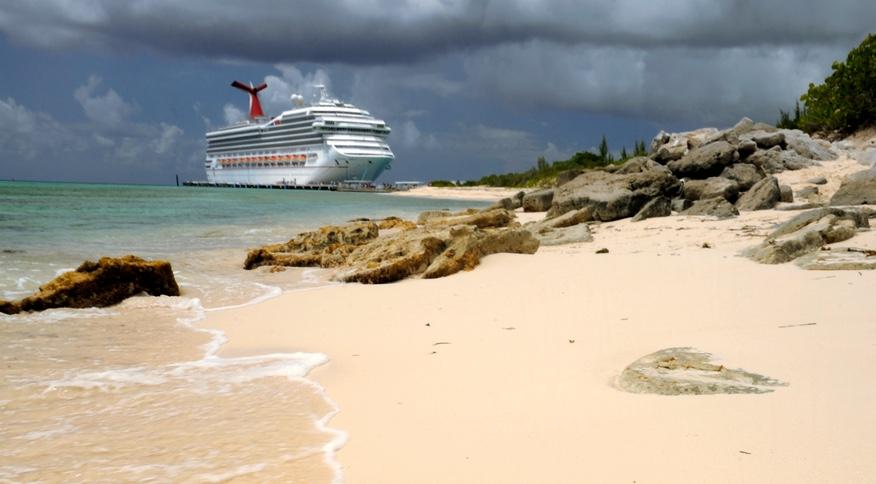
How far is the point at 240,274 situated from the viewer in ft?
30.6

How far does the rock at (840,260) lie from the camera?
18.4 feet

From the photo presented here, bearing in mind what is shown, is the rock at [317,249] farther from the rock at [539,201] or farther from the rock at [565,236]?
the rock at [539,201]

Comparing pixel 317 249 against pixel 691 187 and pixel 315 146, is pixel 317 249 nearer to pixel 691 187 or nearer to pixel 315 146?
pixel 691 187

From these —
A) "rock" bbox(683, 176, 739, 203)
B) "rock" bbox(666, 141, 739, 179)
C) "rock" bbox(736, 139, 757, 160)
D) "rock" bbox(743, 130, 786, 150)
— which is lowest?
"rock" bbox(683, 176, 739, 203)

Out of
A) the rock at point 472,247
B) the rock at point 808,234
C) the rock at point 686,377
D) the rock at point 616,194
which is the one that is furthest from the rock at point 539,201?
the rock at point 686,377

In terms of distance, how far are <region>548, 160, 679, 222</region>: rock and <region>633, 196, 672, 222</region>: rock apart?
0.47 meters

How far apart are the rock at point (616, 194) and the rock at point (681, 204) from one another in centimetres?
37

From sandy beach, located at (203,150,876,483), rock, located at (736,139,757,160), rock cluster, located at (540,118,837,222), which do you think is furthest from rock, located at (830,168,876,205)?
rock, located at (736,139,757,160)

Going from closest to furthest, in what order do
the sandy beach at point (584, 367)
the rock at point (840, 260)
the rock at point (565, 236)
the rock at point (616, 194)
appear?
the sandy beach at point (584, 367)
the rock at point (840, 260)
the rock at point (565, 236)
the rock at point (616, 194)

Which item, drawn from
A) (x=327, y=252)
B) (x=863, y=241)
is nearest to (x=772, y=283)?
(x=863, y=241)

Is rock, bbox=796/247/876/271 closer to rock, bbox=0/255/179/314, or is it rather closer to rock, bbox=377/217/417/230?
rock, bbox=0/255/179/314

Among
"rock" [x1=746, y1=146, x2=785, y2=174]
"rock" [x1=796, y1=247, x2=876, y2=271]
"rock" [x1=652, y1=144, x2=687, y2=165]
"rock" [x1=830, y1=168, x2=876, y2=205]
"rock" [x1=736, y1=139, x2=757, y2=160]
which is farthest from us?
"rock" [x1=652, y1=144, x2=687, y2=165]

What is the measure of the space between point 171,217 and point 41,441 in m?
19.1

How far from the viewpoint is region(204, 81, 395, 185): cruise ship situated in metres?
71.4
